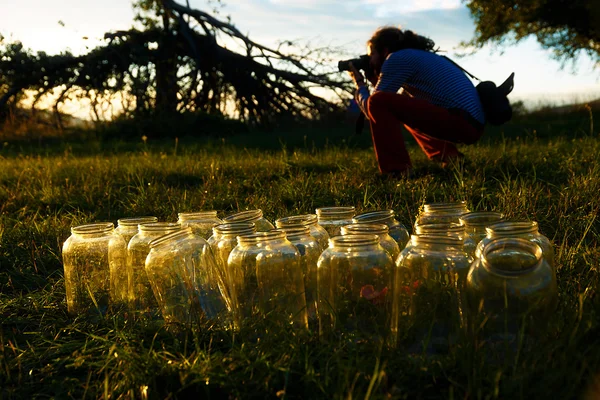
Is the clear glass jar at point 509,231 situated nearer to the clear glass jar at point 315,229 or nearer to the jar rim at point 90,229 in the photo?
the clear glass jar at point 315,229

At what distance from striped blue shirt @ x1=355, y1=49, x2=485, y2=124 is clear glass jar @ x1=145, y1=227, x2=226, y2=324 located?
10.2ft

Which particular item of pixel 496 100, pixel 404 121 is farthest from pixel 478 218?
pixel 496 100

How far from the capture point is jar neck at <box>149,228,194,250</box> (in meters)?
2.11

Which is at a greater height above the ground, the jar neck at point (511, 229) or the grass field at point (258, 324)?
the jar neck at point (511, 229)

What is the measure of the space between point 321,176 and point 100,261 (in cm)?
271

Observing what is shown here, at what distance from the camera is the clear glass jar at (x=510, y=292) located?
1615 mm

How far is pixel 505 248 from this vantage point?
166 cm

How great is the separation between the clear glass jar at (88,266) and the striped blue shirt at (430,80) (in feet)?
9.84

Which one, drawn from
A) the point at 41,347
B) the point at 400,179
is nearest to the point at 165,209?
the point at 400,179

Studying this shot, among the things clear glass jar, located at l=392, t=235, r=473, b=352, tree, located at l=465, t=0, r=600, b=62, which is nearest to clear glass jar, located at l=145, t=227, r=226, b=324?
clear glass jar, located at l=392, t=235, r=473, b=352

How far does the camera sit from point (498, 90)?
4875 mm

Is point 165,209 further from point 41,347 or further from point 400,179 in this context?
point 41,347

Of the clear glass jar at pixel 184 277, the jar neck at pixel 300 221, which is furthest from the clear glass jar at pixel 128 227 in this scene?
the jar neck at pixel 300 221

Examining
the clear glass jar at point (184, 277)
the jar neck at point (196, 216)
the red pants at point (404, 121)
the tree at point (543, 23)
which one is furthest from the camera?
the tree at point (543, 23)
